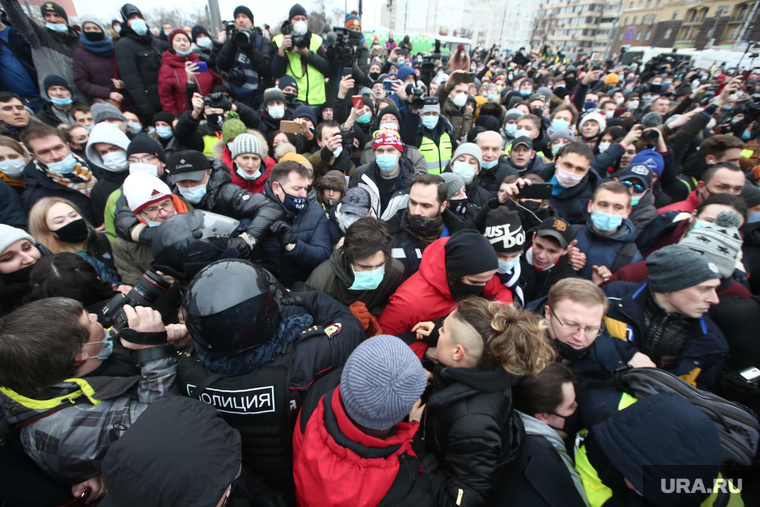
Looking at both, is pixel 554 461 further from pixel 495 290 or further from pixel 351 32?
pixel 351 32

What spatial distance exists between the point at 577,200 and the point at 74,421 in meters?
4.60

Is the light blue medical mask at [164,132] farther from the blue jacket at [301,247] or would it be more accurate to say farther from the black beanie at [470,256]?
the black beanie at [470,256]

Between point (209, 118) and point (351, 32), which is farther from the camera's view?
point (351, 32)

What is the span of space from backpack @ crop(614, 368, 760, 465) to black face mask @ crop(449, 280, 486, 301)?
3.09ft

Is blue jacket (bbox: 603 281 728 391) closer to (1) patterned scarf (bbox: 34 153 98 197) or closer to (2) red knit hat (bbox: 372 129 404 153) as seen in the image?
(2) red knit hat (bbox: 372 129 404 153)

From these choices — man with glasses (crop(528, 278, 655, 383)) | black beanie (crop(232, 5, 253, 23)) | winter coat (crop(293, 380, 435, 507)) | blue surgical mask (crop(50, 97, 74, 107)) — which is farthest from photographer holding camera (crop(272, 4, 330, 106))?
winter coat (crop(293, 380, 435, 507))

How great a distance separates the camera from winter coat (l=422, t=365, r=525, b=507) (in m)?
1.40

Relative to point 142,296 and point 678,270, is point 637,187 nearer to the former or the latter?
point 678,270

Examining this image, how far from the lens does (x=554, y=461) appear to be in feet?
5.00

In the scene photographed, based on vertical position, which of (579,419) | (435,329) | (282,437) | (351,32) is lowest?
(579,419)

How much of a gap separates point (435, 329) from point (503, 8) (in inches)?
3320

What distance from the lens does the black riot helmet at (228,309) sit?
1.37 m

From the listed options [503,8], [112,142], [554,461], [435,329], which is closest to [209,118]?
[112,142]

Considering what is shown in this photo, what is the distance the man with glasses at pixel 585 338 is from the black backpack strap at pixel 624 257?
1.01 meters
